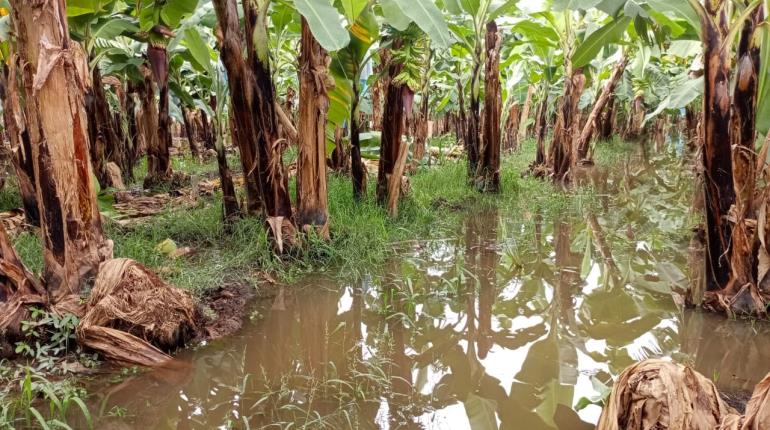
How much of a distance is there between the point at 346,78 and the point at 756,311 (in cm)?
305

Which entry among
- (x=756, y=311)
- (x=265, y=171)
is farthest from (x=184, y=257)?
(x=756, y=311)

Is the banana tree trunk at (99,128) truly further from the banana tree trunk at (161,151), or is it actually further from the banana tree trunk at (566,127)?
the banana tree trunk at (566,127)

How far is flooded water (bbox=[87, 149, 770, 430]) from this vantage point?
1.70 m

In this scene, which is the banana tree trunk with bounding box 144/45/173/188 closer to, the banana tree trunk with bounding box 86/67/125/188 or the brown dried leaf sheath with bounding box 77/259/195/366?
the banana tree trunk with bounding box 86/67/125/188

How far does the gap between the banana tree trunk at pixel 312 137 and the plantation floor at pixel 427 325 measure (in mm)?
228

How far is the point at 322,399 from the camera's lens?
1.78 meters

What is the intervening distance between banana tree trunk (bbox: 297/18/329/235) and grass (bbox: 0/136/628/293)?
203mm

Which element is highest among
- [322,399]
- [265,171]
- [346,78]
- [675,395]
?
[346,78]

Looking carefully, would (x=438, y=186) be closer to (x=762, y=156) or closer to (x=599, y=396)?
(x=762, y=156)

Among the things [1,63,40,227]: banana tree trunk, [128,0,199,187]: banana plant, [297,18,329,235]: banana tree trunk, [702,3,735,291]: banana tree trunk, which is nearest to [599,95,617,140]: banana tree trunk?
[128,0,199,187]: banana plant

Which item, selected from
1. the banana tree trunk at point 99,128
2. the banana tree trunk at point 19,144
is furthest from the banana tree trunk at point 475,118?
the banana tree trunk at point 19,144

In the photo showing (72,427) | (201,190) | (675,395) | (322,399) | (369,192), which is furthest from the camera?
(201,190)

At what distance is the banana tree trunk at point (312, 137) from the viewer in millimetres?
3262

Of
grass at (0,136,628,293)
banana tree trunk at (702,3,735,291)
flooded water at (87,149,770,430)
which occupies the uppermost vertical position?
banana tree trunk at (702,3,735,291)
